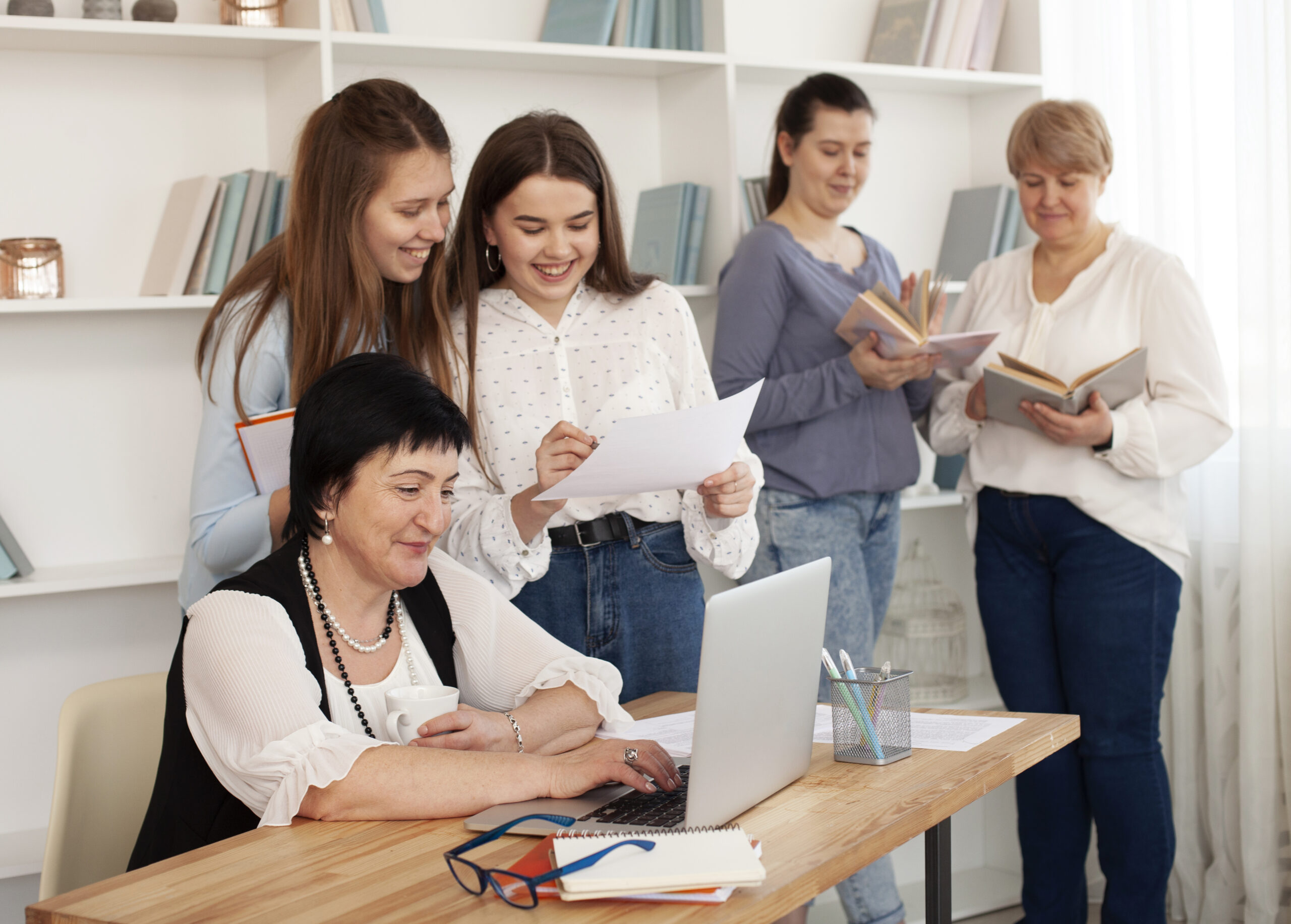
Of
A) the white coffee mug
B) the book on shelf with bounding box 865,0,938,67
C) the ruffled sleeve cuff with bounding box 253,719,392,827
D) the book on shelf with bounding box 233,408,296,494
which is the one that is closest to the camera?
the ruffled sleeve cuff with bounding box 253,719,392,827

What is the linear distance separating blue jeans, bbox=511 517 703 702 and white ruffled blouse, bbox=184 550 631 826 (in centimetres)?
34

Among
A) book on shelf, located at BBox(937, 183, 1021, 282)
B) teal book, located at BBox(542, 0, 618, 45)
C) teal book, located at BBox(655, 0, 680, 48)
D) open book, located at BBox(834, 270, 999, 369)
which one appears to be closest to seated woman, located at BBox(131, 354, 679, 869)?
open book, located at BBox(834, 270, 999, 369)

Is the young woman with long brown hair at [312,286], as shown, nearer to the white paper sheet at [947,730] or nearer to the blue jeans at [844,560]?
the white paper sheet at [947,730]

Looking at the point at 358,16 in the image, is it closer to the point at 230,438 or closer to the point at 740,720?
the point at 230,438

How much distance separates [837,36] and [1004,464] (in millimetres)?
1437

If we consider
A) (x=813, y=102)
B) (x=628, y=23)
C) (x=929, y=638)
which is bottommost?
(x=929, y=638)

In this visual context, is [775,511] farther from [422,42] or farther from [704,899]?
[704,899]

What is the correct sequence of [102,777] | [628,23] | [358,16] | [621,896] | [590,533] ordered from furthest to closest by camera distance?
[628,23]
[358,16]
[590,533]
[102,777]
[621,896]

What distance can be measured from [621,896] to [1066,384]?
189 cm

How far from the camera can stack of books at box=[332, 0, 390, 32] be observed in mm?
2672

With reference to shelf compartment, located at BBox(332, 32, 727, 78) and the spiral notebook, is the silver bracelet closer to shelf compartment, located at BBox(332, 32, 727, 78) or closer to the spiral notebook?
the spiral notebook

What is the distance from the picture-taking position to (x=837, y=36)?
11.6 feet

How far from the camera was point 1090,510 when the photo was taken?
2645 millimetres

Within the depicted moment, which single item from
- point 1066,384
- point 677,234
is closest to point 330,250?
point 677,234
